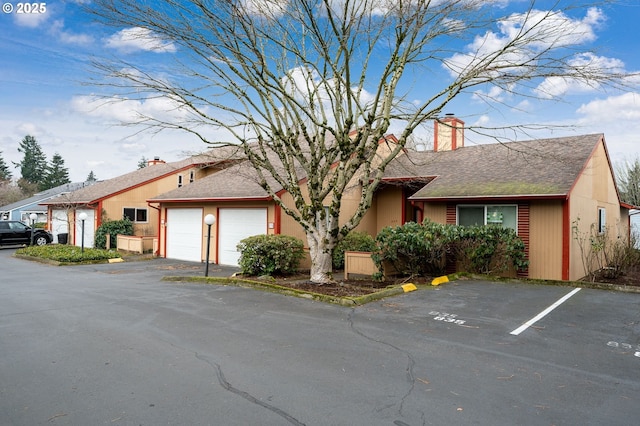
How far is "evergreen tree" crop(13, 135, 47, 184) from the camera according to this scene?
67500 millimetres

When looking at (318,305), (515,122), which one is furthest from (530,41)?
(318,305)

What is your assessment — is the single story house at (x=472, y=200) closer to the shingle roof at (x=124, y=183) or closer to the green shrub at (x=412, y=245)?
the green shrub at (x=412, y=245)

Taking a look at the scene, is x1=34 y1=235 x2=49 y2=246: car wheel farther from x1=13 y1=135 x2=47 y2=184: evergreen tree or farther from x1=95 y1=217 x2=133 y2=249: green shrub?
x1=13 y1=135 x2=47 y2=184: evergreen tree

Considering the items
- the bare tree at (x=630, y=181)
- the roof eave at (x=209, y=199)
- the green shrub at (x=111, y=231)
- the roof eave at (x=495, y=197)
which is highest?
the bare tree at (x=630, y=181)

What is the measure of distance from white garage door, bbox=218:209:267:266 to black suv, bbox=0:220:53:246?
1483cm

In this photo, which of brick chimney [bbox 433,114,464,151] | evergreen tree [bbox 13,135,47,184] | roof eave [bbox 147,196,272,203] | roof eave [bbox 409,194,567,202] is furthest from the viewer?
evergreen tree [bbox 13,135,47,184]

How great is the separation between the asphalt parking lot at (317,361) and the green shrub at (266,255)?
3.25m

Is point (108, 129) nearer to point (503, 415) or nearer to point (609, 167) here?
point (503, 415)

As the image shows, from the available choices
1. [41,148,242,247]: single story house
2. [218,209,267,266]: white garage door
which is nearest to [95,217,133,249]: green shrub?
[41,148,242,247]: single story house

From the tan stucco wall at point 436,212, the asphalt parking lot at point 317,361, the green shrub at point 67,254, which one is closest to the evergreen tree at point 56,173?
the green shrub at point 67,254

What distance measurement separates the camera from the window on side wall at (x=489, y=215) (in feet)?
39.2

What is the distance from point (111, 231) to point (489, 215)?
18.6 metres

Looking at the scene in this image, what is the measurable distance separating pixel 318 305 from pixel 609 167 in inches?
542

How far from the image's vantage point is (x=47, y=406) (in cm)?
363
